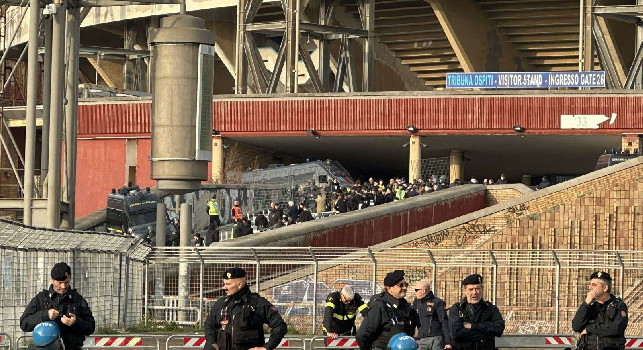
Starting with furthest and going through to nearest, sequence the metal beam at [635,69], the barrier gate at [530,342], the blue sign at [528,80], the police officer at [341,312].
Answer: the metal beam at [635,69]
the blue sign at [528,80]
the police officer at [341,312]
the barrier gate at [530,342]

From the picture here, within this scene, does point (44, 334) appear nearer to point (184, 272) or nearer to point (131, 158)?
point (184, 272)

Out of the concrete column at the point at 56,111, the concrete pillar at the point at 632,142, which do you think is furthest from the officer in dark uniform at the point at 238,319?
the concrete pillar at the point at 632,142

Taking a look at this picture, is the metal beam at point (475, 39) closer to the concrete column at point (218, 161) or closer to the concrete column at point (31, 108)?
the concrete column at point (218, 161)

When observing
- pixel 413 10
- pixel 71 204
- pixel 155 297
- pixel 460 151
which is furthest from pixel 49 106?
pixel 413 10

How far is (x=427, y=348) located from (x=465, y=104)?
47607mm

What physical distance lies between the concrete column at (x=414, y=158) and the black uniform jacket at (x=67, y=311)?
49.1m

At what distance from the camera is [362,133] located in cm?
6719

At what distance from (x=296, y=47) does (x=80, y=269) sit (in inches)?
1943

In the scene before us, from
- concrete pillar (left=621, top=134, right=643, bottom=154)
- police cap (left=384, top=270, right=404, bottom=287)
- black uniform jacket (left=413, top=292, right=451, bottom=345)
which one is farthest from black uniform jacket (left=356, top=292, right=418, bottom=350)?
concrete pillar (left=621, top=134, right=643, bottom=154)

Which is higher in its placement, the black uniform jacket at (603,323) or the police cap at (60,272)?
the police cap at (60,272)

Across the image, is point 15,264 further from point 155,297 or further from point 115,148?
point 115,148

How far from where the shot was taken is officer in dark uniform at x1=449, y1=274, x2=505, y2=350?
16625mm

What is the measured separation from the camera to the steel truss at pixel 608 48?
7094 centimetres

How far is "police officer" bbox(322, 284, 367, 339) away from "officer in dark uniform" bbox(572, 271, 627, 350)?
527cm
